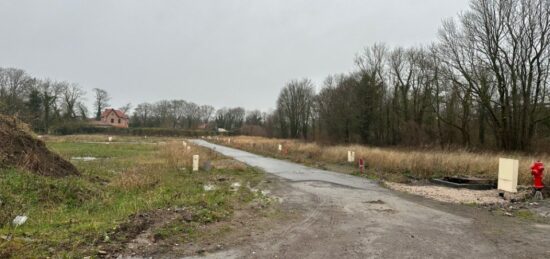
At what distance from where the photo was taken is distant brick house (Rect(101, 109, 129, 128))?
408 feet

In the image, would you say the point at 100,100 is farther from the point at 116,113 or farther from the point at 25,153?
the point at 25,153

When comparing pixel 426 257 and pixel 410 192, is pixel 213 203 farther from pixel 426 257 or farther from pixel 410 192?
pixel 410 192

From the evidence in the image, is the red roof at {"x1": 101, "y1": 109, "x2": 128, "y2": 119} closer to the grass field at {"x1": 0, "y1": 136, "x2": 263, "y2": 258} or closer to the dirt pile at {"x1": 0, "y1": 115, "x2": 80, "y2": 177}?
the dirt pile at {"x1": 0, "y1": 115, "x2": 80, "y2": 177}

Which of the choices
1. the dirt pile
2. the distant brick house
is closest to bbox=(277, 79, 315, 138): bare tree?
the distant brick house

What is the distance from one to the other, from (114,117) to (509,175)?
128 m

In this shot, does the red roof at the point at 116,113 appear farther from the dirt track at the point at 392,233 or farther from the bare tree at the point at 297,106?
the dirt track at the point at 392,233

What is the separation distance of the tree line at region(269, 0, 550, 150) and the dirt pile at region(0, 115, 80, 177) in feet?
95.9

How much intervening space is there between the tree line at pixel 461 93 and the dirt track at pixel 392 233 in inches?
936

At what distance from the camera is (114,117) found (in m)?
127

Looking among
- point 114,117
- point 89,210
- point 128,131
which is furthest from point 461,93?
point 114,117

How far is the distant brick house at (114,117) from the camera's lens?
124 m

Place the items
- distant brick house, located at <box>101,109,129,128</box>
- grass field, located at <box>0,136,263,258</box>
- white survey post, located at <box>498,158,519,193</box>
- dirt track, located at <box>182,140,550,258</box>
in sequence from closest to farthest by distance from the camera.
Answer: grass field, located at <box>0,136,263,258</box> < dirt track, located at <box>182,140,550,258</box> < white survey post, located at <box>498,158,519,193</box> < distant brick house, located at <box>101,109,129,128</box>

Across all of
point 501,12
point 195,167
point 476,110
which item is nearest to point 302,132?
point 476,110

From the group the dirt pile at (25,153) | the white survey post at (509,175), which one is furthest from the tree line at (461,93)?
the dirt pile at (25,153)
